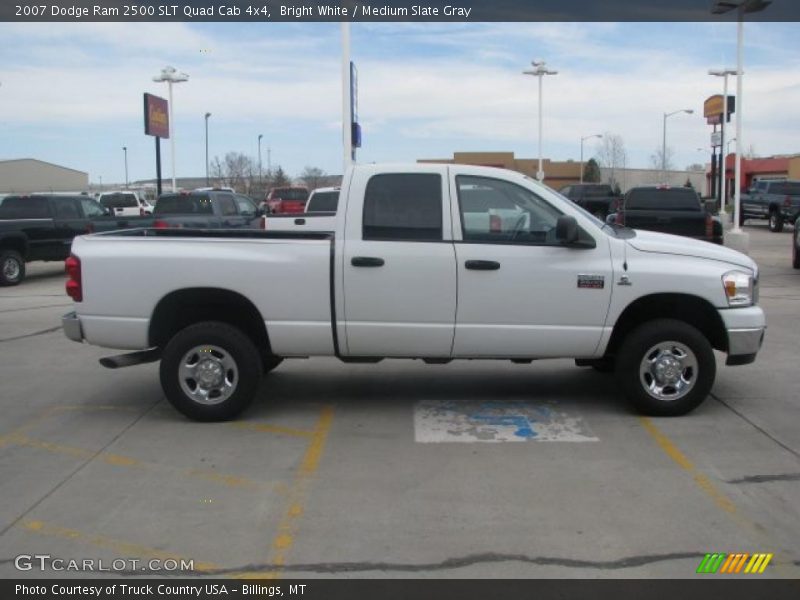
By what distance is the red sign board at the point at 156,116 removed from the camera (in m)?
34.8

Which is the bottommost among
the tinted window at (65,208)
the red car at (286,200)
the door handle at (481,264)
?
the door handle at (481,264)

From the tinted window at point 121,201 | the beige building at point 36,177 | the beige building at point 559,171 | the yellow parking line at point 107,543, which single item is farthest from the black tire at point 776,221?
the beige building at point 36,177

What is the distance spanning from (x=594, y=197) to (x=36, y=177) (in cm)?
9006

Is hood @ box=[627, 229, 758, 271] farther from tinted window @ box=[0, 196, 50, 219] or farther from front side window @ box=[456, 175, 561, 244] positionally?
tinted window @ box=[0, 196, 50, 219]

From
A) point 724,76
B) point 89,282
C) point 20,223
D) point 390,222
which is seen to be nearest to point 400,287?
point 390,222

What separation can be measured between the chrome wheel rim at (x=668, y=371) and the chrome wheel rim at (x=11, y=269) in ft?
49.8

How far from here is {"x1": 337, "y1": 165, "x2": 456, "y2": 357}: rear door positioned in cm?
622

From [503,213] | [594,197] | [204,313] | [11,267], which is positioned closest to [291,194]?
[594,197]

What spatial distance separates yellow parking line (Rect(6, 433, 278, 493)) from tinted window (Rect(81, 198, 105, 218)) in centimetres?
1421

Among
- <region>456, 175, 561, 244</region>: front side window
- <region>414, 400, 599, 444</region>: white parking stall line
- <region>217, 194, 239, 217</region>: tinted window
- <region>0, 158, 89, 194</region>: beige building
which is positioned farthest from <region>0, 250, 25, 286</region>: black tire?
<region>0, 158, 89, 194</region>: beige building

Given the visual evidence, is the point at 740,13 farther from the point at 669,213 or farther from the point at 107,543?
the point at 107,543

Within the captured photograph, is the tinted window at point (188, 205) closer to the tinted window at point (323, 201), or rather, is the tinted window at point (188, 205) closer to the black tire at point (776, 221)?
the tinted window at point (323, 201)

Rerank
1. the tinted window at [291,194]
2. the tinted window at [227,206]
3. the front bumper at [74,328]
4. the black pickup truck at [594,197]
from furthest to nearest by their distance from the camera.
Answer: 1. the tinted window at [291,194]
2. the black pickup truck at [594,197]
3. the tinted window at [227,206]
4. the front bumper at [74,328]

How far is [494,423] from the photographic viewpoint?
6.41 metres
